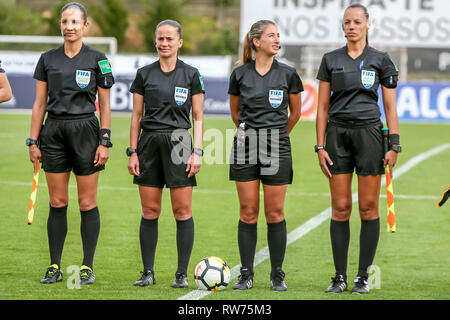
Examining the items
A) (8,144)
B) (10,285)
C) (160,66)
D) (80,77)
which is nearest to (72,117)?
(80,77)

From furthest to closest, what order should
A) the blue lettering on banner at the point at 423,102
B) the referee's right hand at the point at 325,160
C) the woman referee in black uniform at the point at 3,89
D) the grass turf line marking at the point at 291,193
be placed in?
the blue lettering on banner at the point at 423,102
the grass turf line marking at the point at 291,193
the referee's right hand at the point at 325,160
the woman referee in black uniform at the point at 3,89

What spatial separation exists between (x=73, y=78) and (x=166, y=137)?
0.80 meters

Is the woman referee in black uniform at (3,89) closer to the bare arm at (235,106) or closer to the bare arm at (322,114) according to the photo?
the bare arm at (235,106)

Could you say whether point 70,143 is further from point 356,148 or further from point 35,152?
point 356,148

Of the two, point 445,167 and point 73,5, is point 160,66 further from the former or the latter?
point 445,167

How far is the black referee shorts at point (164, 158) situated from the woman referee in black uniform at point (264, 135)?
0.37 m

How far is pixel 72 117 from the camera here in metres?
6.24

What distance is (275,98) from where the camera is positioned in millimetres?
6156

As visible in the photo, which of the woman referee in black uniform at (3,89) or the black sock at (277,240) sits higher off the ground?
the woman referee in black uniform at (3,89)

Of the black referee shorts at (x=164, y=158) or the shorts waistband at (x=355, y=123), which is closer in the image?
the shorts waistband at (x=355, y=123)

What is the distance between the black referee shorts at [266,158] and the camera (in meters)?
6.18

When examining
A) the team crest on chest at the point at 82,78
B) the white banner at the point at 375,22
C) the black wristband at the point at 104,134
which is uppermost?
the white banner at the point at 375,22

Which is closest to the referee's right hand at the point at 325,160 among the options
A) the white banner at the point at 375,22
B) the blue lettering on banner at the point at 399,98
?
the blue lettering on banner at the point at 399,98
